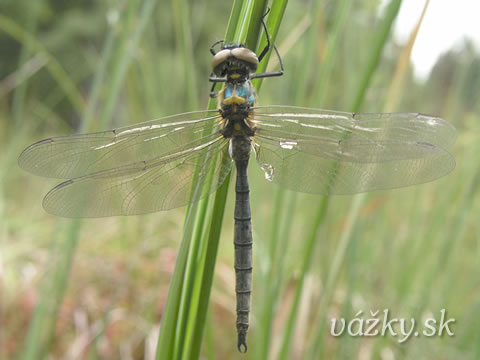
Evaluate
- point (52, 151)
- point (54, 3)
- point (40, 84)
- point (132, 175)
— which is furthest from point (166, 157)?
point (54, 3)

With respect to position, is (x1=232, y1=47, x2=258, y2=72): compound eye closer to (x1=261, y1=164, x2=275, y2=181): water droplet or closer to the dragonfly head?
the dragonfly head

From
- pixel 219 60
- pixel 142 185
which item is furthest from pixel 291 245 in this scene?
pixel 219 60

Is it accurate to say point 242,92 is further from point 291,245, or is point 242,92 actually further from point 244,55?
point 291,245

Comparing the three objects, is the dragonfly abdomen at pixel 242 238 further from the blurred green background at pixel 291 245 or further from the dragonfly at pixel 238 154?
the blurred green background at pixel 291 245

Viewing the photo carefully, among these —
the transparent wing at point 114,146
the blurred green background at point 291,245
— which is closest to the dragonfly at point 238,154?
the transparent wing at point 114,146

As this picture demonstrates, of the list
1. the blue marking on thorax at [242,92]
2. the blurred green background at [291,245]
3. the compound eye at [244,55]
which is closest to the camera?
the compound eye at [244,55]

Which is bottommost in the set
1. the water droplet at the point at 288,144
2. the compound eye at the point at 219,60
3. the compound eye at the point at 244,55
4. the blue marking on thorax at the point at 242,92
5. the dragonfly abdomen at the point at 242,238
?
the dragonfly abdomen at the point at 242,238

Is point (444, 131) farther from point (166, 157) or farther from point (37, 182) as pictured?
point (37, 182)

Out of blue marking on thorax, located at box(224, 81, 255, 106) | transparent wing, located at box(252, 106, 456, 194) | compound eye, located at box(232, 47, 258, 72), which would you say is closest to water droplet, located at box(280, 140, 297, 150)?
transparent wing, located at box(252, 106, 456, 194)
